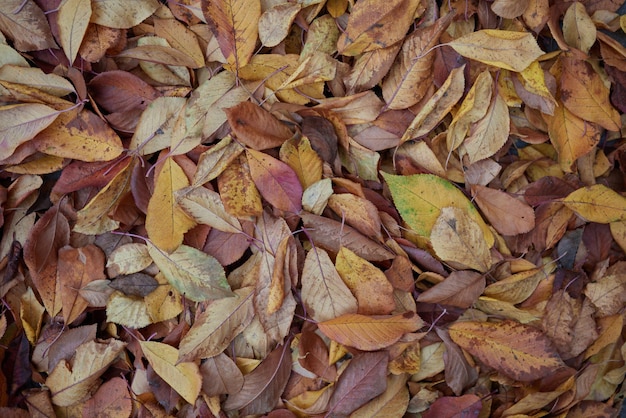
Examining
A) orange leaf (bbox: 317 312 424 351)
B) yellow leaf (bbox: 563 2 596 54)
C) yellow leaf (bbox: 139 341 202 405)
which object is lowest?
yellow leaf (bbox: 139 341 202 405)

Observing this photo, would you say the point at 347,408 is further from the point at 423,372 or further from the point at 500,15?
the point at 500,15

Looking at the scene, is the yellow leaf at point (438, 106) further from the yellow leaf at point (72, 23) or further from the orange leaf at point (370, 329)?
the yellow leaf at point (72, 23)

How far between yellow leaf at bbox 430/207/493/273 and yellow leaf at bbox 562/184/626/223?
0.50 ft

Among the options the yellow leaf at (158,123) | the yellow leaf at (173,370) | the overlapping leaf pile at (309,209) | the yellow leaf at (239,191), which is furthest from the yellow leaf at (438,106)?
the yellow leaf at (173,370)

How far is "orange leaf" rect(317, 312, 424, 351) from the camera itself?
0.70 m

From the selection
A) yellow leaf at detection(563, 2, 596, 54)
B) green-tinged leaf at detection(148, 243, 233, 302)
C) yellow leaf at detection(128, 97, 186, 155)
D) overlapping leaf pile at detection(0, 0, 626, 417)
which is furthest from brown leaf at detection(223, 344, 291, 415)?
yellow leaf at detection(563, 2, 596, 54)

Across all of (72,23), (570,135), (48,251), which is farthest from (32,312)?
(570,135)

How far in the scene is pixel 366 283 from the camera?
716mm

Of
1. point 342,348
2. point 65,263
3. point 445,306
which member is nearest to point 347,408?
point 342,348

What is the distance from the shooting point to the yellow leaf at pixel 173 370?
729 mm

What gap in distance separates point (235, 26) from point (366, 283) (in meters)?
0.39

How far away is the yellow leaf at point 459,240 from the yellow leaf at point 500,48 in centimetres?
21

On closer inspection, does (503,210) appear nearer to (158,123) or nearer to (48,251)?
(158,123)

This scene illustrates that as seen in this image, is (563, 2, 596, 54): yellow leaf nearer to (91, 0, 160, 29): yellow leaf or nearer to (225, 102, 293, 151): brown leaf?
(225, 102, 293, 151): brown leaf
